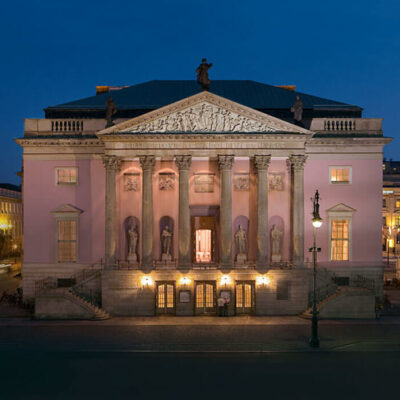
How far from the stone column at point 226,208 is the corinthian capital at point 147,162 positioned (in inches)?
196

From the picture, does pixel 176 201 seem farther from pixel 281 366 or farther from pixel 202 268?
pixel 281 366

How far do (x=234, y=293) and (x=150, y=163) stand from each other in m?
11.4

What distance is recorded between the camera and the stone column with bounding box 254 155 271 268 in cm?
3491

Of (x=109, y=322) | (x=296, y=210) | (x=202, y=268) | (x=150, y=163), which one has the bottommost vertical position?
(x=109, y=322)

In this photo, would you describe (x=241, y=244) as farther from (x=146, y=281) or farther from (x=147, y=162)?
(x=147, y=162)

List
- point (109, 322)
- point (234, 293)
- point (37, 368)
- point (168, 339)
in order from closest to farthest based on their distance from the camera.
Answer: point (37, 368) < point (168, 339) < point (109, 322) < point (234, 293)

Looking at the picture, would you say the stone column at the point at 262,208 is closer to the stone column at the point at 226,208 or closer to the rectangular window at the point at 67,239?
the stone column at the point at 226,208

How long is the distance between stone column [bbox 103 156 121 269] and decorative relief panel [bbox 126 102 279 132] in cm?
285

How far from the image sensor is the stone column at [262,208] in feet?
115

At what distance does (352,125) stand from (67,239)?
24.7 metres

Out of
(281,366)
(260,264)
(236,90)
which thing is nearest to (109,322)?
(260,264)

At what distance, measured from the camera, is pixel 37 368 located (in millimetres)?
21922

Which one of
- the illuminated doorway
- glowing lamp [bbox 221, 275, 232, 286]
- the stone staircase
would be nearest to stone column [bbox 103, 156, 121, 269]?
the stone staircase

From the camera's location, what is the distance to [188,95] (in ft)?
143
